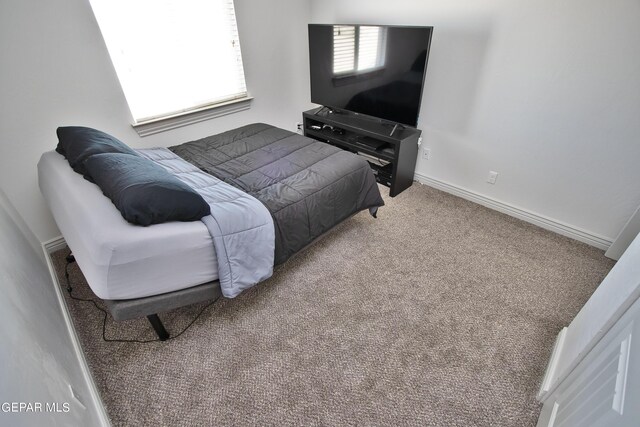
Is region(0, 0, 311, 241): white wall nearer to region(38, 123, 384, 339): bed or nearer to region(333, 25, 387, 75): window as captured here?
region(38, 123, 384, 339): bed

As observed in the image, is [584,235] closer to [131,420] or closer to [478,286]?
[478,286]

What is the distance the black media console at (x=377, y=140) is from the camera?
8.50 ft

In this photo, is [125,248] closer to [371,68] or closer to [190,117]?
[190,117]

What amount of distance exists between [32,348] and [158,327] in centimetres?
60

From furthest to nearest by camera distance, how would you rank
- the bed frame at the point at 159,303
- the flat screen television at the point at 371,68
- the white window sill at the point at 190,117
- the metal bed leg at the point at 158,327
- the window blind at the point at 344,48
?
the window blind at the point at 344,48 < the white window sill at the point at 190,117 < the flat screen television at the point at 371,68 < the metal bed leg at the point at 158,327 < the bed frame at the point at 159,303

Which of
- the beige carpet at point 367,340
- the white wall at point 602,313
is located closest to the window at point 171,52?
the beige carpet at point 367,340

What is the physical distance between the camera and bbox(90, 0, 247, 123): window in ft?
6.91

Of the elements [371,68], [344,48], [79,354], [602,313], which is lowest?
[79,354]

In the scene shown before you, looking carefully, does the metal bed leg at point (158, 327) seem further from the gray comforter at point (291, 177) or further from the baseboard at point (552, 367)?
the baseboard at point (552, 367)

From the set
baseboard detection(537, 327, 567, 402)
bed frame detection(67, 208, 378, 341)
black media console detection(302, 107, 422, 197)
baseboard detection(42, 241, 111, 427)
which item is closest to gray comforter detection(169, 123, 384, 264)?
bed frame detection(67, 208, 378, 341)

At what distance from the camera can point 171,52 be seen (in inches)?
94.0
